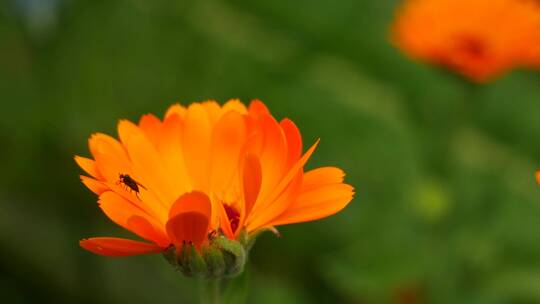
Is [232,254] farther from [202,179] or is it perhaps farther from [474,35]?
[474,35]

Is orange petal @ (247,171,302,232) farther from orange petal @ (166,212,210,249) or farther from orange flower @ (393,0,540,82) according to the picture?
orange flower @ (393,0,540,82)

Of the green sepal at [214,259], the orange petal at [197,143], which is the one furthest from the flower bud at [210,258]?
the orange petal at [197,143]

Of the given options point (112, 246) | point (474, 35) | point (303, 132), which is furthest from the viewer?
point (303, 132)

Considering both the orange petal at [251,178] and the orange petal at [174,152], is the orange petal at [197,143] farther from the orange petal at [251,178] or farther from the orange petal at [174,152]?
the orange petal at [251,178]

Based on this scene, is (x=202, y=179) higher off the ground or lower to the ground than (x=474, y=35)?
lower

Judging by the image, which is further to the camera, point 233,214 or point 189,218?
point 233,214

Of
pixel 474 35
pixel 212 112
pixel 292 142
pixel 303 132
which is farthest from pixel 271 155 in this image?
pixel 303 132
